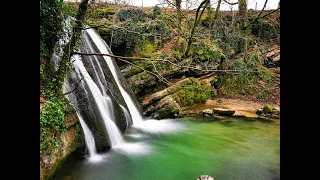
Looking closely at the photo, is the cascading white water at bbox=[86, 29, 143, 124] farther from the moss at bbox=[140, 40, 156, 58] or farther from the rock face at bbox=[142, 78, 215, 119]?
the moss at bbox=[140, 40, 156, 58]

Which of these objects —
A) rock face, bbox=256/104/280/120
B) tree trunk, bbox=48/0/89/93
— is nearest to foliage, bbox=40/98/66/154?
tree trunk, bbox=48/0/89/93

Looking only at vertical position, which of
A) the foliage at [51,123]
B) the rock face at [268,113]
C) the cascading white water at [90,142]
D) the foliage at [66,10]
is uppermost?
the foliage at [66,10]

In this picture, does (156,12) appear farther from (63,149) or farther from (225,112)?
(63,149)

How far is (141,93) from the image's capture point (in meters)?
9.53

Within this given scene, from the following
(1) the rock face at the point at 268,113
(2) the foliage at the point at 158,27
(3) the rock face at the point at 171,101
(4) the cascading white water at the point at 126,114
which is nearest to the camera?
(4) the cascading white water at the point at 126,114

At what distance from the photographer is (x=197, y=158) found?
532cm

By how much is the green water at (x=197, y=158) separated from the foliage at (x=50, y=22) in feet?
7.66

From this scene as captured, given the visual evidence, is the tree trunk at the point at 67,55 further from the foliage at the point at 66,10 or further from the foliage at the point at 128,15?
the foliage at the point at 128,15

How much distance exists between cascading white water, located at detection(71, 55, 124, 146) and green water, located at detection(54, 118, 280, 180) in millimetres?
395

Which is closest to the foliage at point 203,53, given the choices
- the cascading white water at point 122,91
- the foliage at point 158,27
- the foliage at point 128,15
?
the foliage at point 158,27

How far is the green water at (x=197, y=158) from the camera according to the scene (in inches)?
170

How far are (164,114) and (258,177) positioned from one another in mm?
4719
